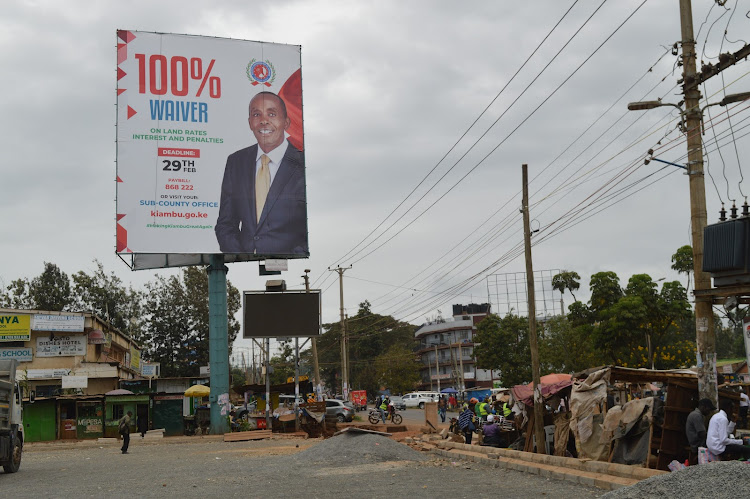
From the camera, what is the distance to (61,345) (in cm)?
4606

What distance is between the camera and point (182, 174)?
3797 cm

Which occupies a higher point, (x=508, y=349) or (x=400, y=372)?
(x=508, y=349)

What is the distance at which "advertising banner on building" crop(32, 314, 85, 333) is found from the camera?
147ft

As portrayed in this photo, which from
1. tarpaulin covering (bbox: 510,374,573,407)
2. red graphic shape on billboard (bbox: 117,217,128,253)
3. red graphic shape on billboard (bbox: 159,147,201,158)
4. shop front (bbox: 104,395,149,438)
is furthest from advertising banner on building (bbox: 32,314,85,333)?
tarpaulin covering (bbox: 510,374,573,407)

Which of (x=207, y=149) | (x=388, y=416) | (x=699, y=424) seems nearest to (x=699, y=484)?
(x=699, y=424)

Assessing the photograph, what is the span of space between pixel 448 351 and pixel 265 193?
66482mm

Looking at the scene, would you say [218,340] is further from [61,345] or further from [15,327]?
[15,327]

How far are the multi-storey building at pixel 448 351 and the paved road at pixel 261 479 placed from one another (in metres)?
75.1

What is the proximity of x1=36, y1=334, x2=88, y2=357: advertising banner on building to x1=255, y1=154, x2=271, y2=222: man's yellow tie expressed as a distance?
1570 centimetres

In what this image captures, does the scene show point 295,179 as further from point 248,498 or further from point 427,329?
point 427,329

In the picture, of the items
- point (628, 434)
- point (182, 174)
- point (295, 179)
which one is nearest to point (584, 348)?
point (295, 179)

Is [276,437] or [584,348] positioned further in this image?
[584,348]

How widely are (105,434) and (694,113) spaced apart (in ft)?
121

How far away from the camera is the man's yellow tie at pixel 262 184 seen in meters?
39.2
